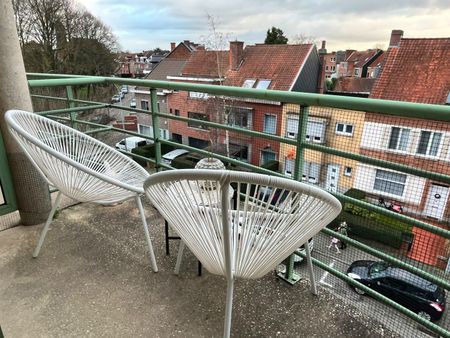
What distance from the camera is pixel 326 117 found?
6.49ft

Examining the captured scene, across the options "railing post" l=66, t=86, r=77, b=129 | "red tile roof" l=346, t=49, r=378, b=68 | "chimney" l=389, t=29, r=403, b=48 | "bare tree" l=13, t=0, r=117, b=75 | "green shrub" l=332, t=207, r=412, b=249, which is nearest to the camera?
"green shrub" l=332, t=207, r=412, b=249

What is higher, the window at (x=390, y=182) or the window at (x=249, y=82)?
the window at (x=249, y=82)

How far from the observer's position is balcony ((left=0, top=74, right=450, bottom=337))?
1295 mm

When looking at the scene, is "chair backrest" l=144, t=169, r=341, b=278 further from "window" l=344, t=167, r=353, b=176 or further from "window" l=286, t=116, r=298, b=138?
"window" l=344, t=167, r=353, b=176

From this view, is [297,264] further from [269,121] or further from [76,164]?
[269,121]

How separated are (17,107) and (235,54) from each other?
11.3 metres

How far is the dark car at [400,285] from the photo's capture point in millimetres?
1656

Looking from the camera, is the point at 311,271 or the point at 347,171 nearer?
the point at 311,271

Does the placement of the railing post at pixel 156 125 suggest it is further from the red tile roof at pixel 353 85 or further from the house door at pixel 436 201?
the red tile roof at pixel 353 85

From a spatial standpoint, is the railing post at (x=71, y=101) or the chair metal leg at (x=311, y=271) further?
the railing post at (x=71, y=101)

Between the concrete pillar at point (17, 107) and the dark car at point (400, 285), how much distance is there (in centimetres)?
202

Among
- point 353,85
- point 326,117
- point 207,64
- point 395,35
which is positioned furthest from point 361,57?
point 326,117

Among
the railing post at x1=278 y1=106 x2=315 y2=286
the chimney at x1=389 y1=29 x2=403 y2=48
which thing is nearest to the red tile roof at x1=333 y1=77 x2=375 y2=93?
the chimney at x1=389 y1=29 x2=403 y2=48

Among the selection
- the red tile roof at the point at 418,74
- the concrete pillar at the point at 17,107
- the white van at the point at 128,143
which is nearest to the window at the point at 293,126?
the concrete pillar at the point at 17,107
